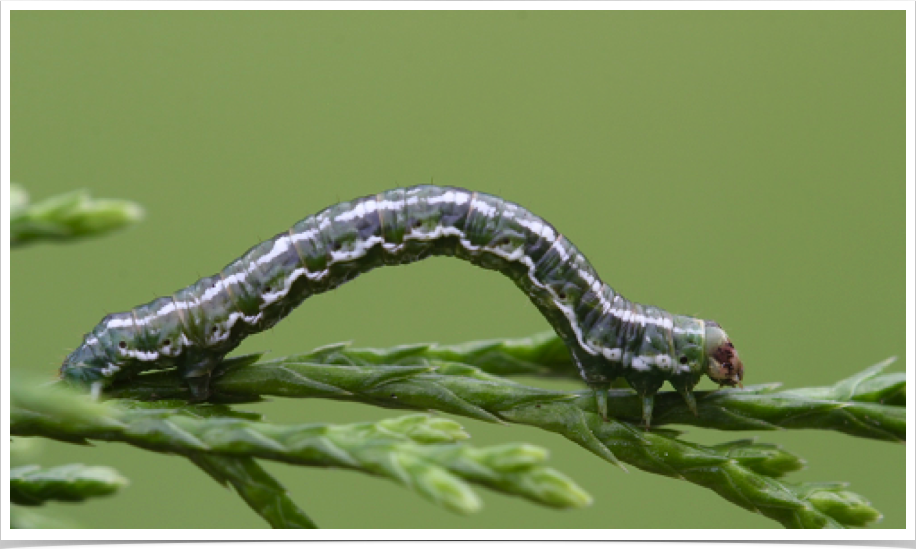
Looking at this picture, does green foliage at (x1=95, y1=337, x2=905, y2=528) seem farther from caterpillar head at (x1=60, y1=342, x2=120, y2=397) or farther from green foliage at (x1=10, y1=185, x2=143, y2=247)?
green foliage at (x1=10, y1=185, x2=143, y2=247)

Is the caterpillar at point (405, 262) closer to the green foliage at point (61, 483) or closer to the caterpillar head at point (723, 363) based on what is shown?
→ the caterpillar head at point (723, 363)

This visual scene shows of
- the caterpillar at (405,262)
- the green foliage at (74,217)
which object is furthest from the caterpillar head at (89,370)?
the green foliage at (74,217)

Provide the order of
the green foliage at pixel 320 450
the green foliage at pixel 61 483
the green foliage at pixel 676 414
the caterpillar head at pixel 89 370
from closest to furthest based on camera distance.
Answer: the green foliage at pixel 320 450, the green foliage at pixel 61 483, the green foliage at pixel 676 414, the caterpillar head at pixel 89 370

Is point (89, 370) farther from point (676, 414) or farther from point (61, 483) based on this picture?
point (676, 414)

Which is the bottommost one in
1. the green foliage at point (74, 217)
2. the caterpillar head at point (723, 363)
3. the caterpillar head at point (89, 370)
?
the caterpillar head at point (723, 363)

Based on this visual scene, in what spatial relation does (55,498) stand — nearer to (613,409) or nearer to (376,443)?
(376,443)

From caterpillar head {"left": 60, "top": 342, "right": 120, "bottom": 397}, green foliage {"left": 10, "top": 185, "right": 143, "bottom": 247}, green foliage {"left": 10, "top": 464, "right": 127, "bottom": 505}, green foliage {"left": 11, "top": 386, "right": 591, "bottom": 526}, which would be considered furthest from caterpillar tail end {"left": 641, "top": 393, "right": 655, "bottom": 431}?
caterpillar head {"left": 60, "top": 342, "right": 120, "bottom": 397}

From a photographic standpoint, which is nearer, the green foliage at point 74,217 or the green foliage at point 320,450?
the green foliage at point 74,217
